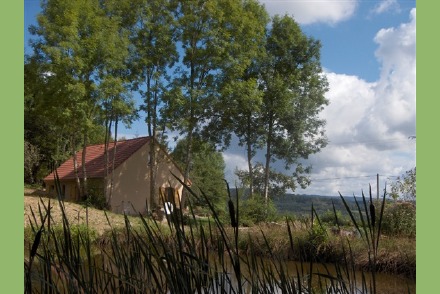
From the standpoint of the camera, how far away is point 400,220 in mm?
9148

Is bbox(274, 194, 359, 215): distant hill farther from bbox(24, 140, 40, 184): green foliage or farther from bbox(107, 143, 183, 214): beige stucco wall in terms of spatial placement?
bbox(24, 140, 40, 184): green foliage

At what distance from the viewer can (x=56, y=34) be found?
14922mm

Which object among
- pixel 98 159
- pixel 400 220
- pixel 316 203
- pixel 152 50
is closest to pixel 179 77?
pixel 152 50

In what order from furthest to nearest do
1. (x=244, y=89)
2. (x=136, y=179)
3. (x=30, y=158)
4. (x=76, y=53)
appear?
(x=30, y=158) < (x=136, y=179) < (x=244, y=89) < (x=76, y=53)

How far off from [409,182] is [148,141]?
33.9 feet

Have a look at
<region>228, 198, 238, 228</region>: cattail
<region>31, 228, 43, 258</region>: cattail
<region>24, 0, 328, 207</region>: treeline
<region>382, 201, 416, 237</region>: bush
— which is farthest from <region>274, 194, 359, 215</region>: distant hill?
<region>24, 0, 328, 207</region>: treeline

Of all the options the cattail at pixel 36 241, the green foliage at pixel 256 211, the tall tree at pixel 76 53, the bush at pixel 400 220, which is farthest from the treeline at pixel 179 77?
the cattail at pixel 36 241

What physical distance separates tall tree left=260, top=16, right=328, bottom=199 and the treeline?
38 millimetres

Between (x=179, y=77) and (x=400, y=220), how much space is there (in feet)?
33.1

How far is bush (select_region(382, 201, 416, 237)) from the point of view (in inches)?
357

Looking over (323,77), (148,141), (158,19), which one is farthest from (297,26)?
(148,141)

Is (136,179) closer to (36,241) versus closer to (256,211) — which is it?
(256,211)
